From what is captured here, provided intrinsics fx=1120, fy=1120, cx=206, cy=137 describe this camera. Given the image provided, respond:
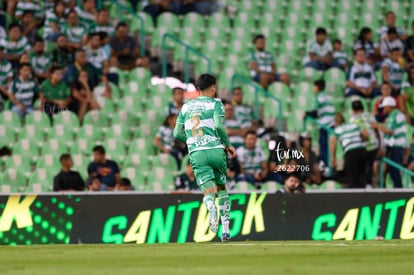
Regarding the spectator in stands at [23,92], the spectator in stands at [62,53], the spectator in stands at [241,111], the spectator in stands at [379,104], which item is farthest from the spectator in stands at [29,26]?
the spectator in stands at [379,104]

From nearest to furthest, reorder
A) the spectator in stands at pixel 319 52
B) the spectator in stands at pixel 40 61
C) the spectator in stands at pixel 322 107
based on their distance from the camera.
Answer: the spectator in stands at pixel 40 61 < the spectator in stands at pixel 322 107 < the spectator in stands at pixel 319 52

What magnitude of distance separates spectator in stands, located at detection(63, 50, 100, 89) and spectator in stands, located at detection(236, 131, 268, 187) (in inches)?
119

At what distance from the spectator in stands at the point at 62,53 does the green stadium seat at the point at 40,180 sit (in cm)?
233

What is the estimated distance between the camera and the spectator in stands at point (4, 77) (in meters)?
18.7

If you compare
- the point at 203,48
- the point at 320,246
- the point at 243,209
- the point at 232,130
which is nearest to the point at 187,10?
the point at 203,48

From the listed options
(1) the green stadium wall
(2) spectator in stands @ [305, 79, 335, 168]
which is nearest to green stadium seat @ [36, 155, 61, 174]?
(1) the green stadium wall

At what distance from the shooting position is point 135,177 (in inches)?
717

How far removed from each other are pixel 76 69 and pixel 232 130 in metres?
2.91

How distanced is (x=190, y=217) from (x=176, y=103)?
4.35 metres

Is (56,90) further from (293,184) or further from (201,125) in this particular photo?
(201,125)

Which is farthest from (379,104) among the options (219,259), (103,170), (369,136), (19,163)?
(219,259)

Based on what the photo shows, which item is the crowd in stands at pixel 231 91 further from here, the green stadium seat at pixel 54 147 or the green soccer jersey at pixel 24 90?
the green stadium seat at pixel 54 147

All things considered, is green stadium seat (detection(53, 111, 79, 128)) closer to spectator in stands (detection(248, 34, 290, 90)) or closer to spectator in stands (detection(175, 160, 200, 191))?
spectator in stands (detection(175, 160, 200, 191))

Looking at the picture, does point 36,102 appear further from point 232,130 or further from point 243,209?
point 243,209
